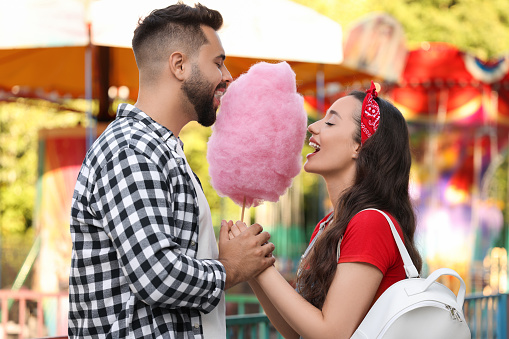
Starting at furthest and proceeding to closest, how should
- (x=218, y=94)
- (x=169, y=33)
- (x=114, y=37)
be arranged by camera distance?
1. (x=114, y=37)
2. (x=218, y=94)
3. (x=169, y=33)

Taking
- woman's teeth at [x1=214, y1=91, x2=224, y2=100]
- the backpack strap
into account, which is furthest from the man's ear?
the backpack strap

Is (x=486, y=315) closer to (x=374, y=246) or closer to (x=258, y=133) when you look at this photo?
(x=374, y=246)

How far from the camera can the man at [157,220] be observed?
5.52 feet

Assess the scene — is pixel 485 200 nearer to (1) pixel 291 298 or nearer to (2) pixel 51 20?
(2) pixel 51 20

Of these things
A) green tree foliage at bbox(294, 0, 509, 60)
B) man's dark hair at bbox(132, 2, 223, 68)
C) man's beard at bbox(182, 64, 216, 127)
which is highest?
green tree foliage at bbox(294, 0, 509, 60)

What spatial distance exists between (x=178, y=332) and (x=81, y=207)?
0.48m

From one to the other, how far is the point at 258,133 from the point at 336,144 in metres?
0.34

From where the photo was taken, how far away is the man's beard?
6.54ft

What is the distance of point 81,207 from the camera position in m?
1.80

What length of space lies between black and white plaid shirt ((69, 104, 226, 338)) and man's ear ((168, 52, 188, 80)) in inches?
8.8

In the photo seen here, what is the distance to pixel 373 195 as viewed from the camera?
2.22 m

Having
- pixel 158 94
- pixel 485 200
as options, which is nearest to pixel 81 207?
pixel 158 94

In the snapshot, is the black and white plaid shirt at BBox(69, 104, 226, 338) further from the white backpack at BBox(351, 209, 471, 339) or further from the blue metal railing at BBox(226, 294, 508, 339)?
the blue metal railing at BBox(226, 294, 508, 339)

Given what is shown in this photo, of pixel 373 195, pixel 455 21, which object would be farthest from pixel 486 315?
pixel 455 21
